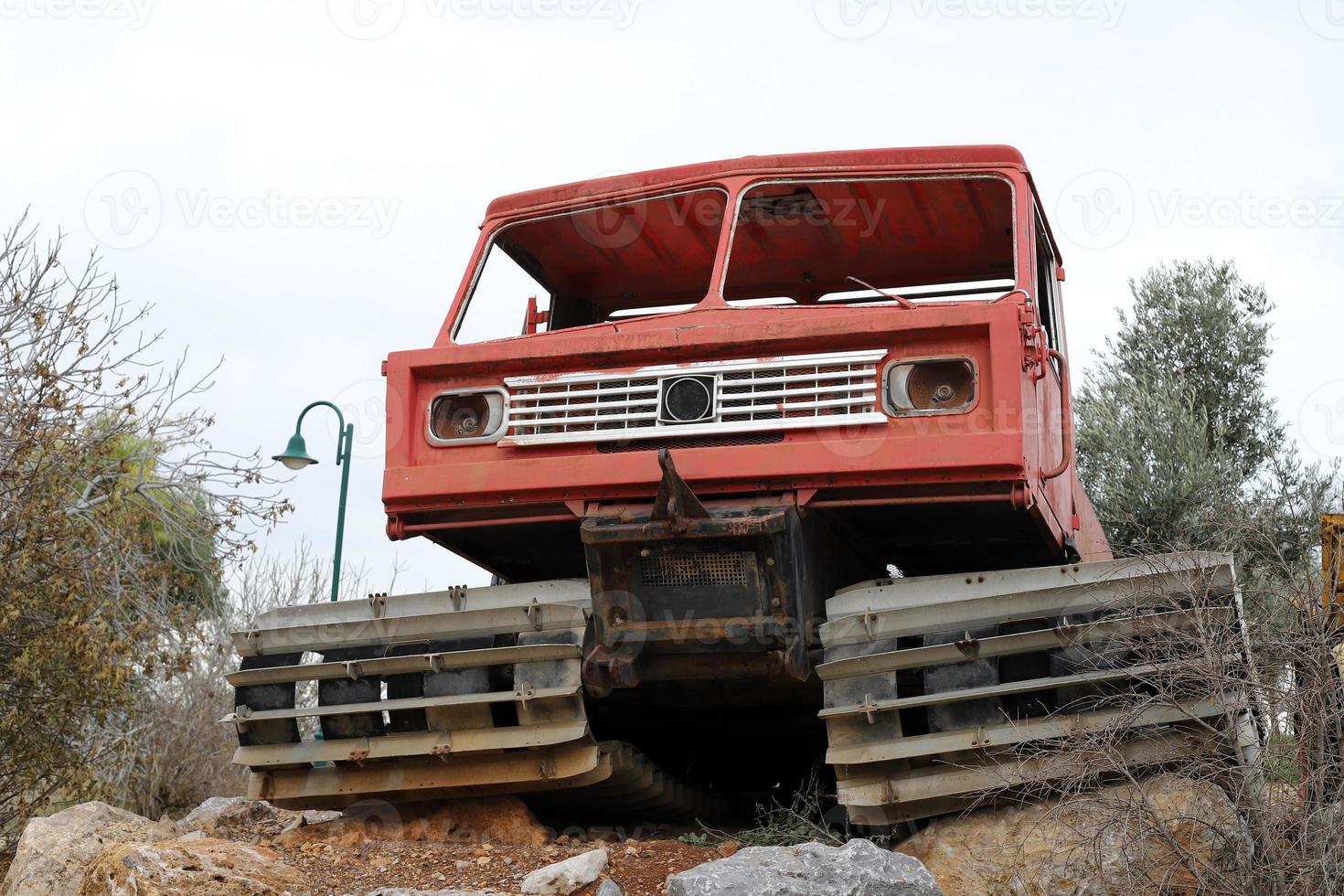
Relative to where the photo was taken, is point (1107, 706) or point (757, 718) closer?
point (1107, 706)

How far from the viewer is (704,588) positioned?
5832mm

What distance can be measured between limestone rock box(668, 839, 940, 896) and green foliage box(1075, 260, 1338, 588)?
1203 cm

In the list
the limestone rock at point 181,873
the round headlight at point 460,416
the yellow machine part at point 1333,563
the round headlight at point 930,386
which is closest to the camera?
the limestone rock at point 181,873

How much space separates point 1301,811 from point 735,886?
1.93 meters

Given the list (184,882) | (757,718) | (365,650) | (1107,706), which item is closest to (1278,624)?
(1107,706)

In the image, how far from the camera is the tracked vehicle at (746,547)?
5430 millimetres

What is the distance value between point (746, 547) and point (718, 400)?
64cm

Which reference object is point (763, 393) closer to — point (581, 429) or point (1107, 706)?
point (581, 429)

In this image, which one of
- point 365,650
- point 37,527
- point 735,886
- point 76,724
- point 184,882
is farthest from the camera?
point 76,724

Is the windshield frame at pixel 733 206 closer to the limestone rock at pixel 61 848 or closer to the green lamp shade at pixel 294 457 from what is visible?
the limestone rock at pixel 61 848

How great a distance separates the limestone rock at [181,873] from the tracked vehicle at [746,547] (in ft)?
2.88

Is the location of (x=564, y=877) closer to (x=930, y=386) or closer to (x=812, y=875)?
(x=812, y=875)

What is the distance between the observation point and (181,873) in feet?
16.9

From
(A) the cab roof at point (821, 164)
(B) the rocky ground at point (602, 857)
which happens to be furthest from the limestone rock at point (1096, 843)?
(A) the cab roof at point (821, 164)
